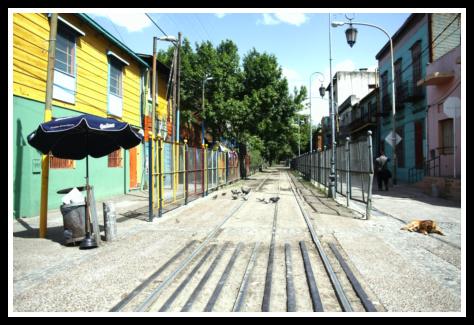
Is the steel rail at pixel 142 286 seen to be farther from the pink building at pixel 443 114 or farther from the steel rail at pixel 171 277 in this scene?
the pink building at pixel 443 114

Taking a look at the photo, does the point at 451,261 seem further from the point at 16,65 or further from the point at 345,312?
the point at 16,65

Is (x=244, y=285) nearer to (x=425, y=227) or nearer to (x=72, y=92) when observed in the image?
(x=425, y=227)

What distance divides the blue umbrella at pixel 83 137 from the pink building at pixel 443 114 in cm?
1467

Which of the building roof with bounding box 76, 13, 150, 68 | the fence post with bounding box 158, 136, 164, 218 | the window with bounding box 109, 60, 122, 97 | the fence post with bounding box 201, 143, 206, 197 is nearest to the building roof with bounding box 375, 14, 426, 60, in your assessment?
the fence post with bounding box 201, 143, 206, 197

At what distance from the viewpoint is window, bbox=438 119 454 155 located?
18.8 metres

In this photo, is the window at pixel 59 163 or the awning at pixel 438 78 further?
the awning at pixel 438 78

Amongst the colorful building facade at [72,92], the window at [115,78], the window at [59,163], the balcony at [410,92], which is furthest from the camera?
the balcony at [410,92]

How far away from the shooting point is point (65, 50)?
1299cm

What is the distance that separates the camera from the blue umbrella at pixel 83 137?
7086 millimetres

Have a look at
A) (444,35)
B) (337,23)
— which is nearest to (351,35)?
(337,23)

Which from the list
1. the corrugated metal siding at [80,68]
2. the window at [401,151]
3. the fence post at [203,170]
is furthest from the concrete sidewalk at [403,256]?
the window at [401,151]

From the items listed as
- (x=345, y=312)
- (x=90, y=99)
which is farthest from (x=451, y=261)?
(x=90, y=99)

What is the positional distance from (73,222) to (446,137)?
→ 18772 millimetres

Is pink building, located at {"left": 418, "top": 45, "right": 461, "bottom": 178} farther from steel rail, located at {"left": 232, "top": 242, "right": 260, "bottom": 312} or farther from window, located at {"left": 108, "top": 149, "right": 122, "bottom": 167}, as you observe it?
window, located at {"left": 108, "top": 149, "right": 122, "bottom": 167}
